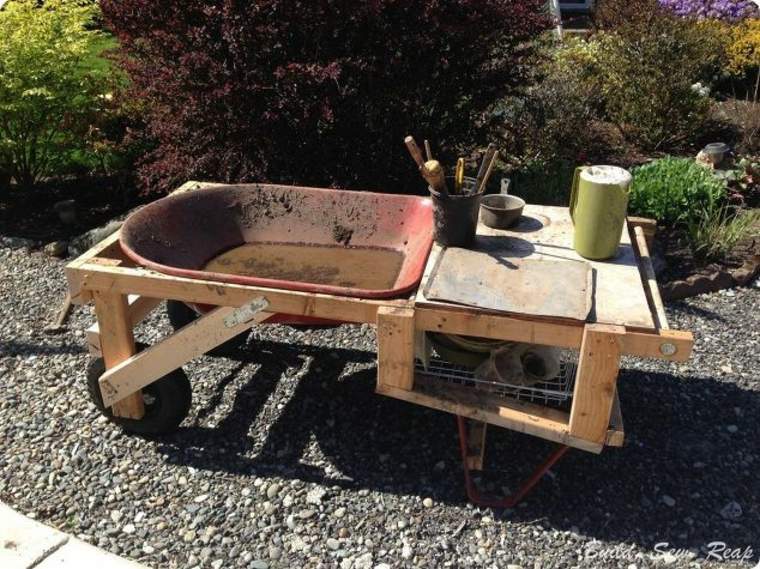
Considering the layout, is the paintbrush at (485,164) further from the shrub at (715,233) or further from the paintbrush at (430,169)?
the shrub at (715,233)

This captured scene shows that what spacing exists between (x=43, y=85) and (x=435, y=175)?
3.50 metres

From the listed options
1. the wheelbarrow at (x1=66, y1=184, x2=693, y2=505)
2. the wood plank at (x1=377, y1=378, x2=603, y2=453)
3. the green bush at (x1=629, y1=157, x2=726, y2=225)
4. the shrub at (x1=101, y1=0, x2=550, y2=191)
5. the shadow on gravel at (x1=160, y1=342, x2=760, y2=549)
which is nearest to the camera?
the wheelbarrow at (x1=66, y1=184, x2=693, y2=505)

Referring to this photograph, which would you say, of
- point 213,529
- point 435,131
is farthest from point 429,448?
point 435,131

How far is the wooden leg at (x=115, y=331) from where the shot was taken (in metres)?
2.75

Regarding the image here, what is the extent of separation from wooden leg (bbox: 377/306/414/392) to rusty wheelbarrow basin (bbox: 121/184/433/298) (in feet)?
1.74

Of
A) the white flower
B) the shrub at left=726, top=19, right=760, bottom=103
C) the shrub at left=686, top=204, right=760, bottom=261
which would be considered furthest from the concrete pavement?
the shrub at left=726, top=19, right=760, bottom=103

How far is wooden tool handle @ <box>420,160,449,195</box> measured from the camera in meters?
2.48

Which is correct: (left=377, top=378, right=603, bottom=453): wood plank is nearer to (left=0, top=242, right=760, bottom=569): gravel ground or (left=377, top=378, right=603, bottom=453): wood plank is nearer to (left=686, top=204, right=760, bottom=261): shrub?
(left=0, top=242, right=760, bottom=569): gravel ground

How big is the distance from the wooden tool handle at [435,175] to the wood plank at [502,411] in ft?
2.26

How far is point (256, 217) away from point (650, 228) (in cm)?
167

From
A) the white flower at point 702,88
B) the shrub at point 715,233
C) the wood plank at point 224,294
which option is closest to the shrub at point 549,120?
the white flower at point 702,88

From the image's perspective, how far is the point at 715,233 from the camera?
14.2ft

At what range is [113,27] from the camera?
4242 mm

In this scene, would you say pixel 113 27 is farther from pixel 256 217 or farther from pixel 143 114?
pixel 256 217
